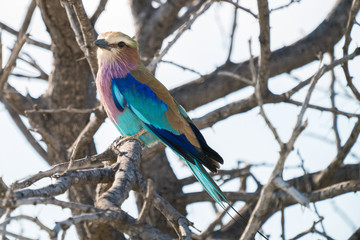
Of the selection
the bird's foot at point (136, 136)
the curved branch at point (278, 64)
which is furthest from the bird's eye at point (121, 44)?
the curved branch at point (278, 64)

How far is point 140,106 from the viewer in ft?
16.9

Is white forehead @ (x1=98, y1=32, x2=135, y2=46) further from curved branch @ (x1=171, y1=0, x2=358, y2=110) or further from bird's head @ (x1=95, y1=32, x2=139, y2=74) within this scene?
curved branch @ (x1=171, y1=0, x2=358, y2=110)

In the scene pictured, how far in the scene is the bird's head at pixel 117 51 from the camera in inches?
211

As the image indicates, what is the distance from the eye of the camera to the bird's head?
17.6 feet

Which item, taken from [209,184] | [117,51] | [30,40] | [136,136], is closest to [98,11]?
[117,51]

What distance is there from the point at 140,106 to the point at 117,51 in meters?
0.64

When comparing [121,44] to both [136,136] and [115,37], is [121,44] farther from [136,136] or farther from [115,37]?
[136,136]

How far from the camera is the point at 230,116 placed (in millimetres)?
6105

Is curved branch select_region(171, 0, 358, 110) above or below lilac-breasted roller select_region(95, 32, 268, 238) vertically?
above

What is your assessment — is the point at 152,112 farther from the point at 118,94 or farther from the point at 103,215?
the point at 103,215

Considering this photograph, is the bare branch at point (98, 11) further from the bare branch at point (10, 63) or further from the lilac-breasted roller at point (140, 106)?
the bare branch at point (10, 63)

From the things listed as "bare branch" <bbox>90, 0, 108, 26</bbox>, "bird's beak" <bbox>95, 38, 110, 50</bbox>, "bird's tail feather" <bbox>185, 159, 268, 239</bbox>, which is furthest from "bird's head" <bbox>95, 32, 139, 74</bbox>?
"bird's tail feather" <bbox>185, 159, 268, 239</bbox>

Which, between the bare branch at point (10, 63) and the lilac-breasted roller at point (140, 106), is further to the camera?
the bare branch at point (10, 63)

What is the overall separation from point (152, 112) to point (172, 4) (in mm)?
2442
